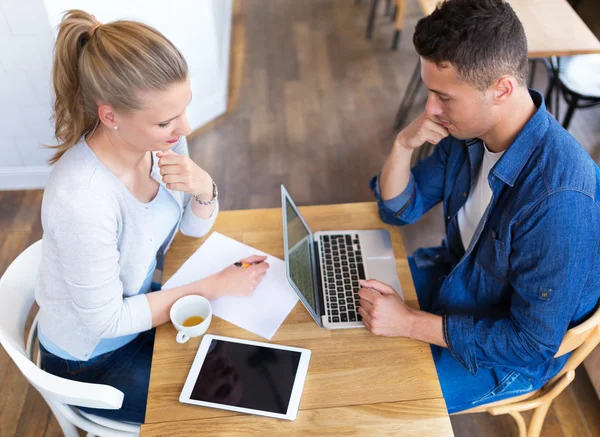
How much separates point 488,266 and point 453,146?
41cm

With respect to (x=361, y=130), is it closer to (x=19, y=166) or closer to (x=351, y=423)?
(x=19, y=166)

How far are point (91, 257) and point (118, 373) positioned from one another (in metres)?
0.44

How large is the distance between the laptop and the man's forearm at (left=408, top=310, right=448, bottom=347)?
0.42 ft

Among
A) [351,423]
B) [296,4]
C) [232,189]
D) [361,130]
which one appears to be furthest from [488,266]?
[296,4]

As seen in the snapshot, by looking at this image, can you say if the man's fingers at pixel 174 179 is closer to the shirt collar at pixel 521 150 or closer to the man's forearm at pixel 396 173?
the man's forearm at pixel 396 173

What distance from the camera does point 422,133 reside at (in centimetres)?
152

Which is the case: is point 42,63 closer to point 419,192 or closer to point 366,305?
point 419,192

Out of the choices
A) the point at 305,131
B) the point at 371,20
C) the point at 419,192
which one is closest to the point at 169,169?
the point at 419,192

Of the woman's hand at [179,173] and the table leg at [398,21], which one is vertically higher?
the woman's hand at [179,173]

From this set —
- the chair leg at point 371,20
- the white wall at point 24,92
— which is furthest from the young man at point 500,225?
the chair leg at point 371,20

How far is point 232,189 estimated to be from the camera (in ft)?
9.90

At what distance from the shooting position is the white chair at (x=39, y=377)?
124cm

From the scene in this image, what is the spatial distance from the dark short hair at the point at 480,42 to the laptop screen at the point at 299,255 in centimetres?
55

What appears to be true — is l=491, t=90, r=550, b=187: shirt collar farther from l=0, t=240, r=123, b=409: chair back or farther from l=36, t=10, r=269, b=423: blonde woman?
l=0, t=240, r=123, b=409: chair back
